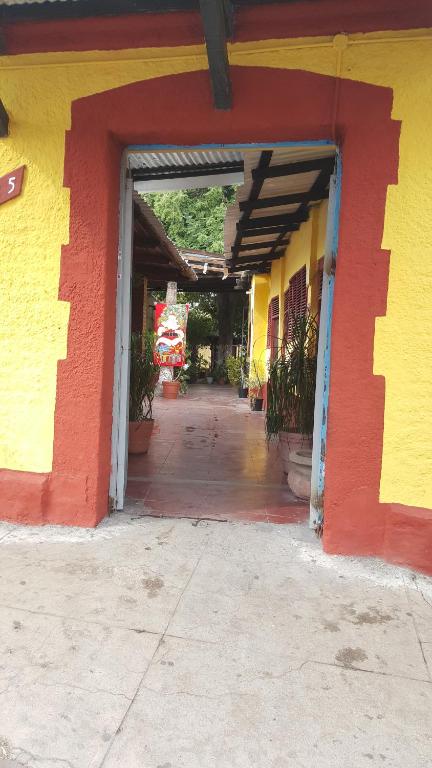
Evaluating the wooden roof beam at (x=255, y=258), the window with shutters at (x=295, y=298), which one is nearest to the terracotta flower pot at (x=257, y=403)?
the window with shutters at (x=295, y=298)

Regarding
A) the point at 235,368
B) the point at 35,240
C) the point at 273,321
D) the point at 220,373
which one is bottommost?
the point at 220,373

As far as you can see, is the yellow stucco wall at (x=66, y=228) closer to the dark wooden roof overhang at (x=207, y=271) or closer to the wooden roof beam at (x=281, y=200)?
the wooden roof beam at (x=281, y=200)

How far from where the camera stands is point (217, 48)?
2754 millimetres

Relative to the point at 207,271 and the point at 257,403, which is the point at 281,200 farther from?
the point at 207,271

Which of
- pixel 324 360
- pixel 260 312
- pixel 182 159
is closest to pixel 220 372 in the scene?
pixel 260 312

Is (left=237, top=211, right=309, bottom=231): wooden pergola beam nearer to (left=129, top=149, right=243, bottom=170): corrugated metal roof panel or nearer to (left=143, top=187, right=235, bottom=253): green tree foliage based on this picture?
(left=129, top=149, right=243, bottom=170): corrugated metal roof panel

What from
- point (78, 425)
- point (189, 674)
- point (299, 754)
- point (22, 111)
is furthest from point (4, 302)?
point (299, 754)

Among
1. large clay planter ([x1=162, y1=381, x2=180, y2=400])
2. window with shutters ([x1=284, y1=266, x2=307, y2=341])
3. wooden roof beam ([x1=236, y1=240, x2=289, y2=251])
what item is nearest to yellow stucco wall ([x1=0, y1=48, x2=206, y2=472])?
window with shutters ([x1=284, y1=266, x2=307, y2=341])

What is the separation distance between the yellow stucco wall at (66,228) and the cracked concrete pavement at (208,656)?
2.40 feet

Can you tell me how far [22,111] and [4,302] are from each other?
1.26 m

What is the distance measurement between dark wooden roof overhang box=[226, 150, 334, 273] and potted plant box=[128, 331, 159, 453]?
1917 millimetres

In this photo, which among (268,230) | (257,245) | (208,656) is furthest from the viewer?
(257,245)

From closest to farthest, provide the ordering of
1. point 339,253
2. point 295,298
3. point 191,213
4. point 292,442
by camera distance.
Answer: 1. point 339,253
2. point 292,442
3. point 295,298
4. point 191,213

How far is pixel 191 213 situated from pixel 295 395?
17.0 meters
